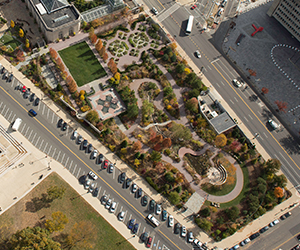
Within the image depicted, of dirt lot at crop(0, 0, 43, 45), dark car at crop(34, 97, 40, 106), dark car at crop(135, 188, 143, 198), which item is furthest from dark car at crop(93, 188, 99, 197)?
dirt lot at crop(0, 0, 43, 45)

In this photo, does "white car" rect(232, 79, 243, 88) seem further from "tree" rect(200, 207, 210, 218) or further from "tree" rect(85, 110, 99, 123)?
"tree" rect(85, 110, 99, 123)

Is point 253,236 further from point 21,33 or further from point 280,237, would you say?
point 21,33

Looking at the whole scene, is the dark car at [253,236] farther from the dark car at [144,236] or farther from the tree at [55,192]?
the tree at [55,192]

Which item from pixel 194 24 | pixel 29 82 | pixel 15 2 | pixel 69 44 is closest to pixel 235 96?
pixel 194 24

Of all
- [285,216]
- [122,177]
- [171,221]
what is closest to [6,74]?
[122,177]

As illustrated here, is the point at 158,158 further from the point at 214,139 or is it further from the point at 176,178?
the point at 214,139

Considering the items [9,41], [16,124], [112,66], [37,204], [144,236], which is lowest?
[144,236]
